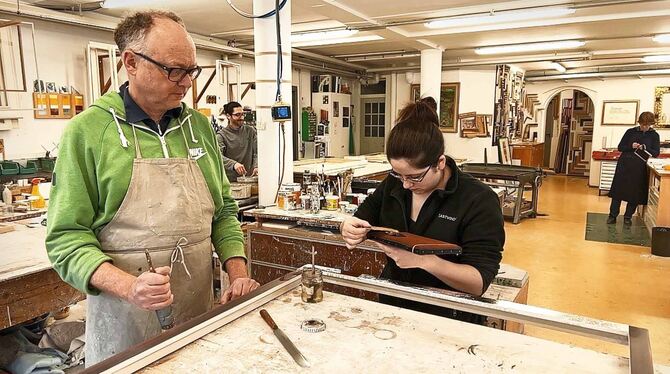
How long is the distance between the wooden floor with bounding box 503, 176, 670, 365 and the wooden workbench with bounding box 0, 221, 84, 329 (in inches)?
116

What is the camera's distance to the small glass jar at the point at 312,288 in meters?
1.49

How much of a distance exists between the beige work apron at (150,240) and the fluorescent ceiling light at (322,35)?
5.52 meters

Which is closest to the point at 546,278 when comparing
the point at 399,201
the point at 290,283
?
the point at 399,201

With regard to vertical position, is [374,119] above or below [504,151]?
above

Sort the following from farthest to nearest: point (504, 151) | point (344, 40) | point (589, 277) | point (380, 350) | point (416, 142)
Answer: point (504, 151) < point (344, 40) < point (589, 277) < point (416, 142) < point (380, 350)

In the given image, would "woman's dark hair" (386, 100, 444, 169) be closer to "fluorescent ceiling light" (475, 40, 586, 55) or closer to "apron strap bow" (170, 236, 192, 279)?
"apron strap bow" (170, 236, 192, 279)

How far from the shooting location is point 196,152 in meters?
1.52

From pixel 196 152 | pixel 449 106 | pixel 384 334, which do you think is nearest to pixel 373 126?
pixel 449 106

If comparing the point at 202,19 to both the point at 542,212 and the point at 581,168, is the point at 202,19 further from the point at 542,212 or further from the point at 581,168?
the point at 581,168

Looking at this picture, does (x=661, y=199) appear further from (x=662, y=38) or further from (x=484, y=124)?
(x=484, y=124)

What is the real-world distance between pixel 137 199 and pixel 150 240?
13cm

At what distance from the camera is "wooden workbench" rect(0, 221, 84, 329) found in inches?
85.3

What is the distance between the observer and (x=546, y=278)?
4.55 metres

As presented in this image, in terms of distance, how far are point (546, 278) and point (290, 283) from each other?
373cm
